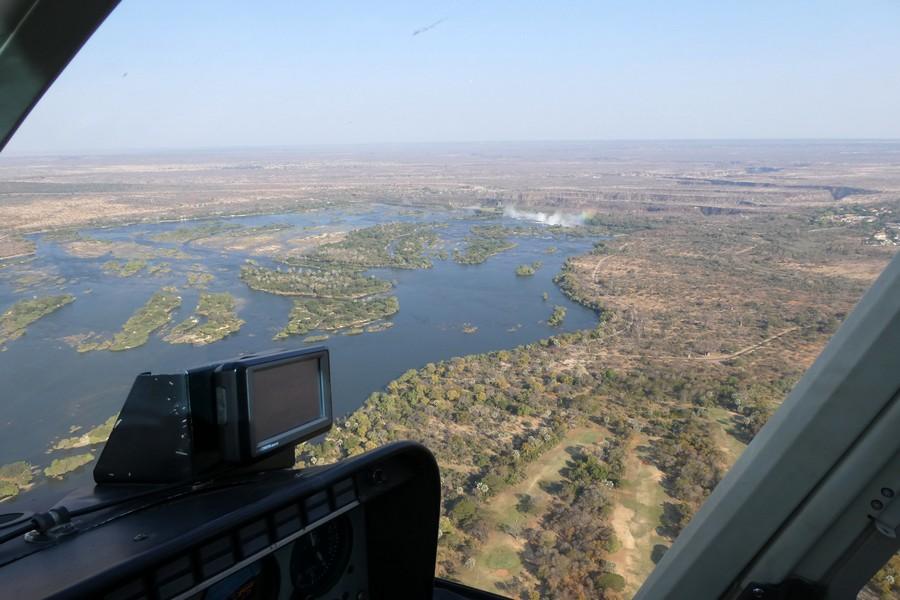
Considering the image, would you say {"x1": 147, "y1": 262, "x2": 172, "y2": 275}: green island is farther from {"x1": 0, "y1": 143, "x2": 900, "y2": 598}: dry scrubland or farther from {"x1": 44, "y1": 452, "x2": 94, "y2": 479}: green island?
{"x1": 44, "y1": 452, "x2": 94, "y2": 479}: green island

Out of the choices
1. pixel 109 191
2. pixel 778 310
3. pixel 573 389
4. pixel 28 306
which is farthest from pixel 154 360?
pixel 109 191

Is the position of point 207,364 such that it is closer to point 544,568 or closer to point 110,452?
point 110,452

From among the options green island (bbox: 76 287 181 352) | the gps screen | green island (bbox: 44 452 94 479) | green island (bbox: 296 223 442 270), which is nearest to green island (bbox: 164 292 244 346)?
green island (bbox: 76 287 181 352)

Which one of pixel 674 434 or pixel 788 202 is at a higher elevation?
pixel 788 202

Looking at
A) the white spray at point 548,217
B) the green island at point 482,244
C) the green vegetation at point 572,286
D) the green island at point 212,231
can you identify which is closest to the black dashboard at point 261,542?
the green vegetation at point 572,286

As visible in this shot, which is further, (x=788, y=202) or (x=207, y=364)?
(x=788, y=202)
